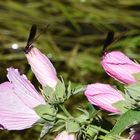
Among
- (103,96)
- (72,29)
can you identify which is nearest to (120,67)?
(103,96)

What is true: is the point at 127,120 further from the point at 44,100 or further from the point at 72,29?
the point at 72,29

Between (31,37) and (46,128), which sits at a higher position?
(31,37)

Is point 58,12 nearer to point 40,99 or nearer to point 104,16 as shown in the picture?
point 104,16

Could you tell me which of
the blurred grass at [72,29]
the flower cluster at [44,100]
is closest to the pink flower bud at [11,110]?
the flower cluster at [44,100]

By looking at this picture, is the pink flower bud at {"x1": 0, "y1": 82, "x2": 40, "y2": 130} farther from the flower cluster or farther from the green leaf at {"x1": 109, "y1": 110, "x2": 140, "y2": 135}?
the green leaf at {"x1": 109, "y1": 110, "x2": 140, "y2": 135}

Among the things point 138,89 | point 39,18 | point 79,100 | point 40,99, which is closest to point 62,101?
point 40,99

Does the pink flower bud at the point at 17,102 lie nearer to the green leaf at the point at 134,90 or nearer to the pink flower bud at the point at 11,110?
the pink flower bud at the point at 11,110
